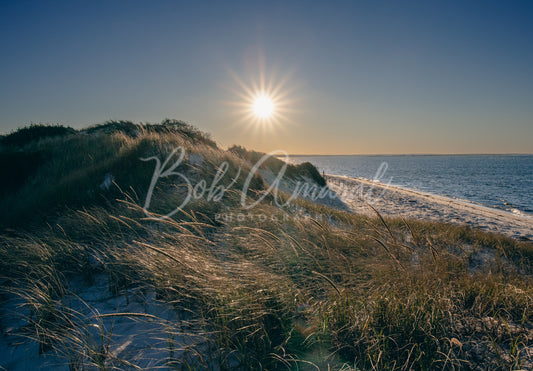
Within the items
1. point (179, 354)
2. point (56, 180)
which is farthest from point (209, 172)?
point (179, 354)

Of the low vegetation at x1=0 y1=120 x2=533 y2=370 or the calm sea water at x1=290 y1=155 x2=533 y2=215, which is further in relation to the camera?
the calm sea water at x1=290 y1=155 x2=533 y2=215

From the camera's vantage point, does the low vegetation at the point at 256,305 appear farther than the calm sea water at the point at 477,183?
No

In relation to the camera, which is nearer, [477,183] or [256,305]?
[256,305]

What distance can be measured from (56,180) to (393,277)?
29.1 ft

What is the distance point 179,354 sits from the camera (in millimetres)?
1918

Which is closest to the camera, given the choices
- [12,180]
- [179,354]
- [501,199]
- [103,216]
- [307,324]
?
[179,354]

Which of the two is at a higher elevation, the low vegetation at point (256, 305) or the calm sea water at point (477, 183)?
the low vegetation at point (256, 305)

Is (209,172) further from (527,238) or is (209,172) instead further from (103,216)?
(527,238)

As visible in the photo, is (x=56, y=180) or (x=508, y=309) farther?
(x=56, y=180)

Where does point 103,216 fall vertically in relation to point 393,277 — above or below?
above

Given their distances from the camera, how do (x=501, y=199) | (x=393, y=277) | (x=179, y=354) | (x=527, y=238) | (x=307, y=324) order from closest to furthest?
(x=179, y=354) → (x=307, y=324) → (x=393, y=277) → (x=527, y=238) → (x=501, y=199)

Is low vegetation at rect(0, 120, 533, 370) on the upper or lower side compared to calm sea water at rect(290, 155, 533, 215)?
upper

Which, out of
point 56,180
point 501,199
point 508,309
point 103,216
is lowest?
point 501,199

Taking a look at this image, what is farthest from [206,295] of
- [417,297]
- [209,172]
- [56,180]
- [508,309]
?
[56,180]
